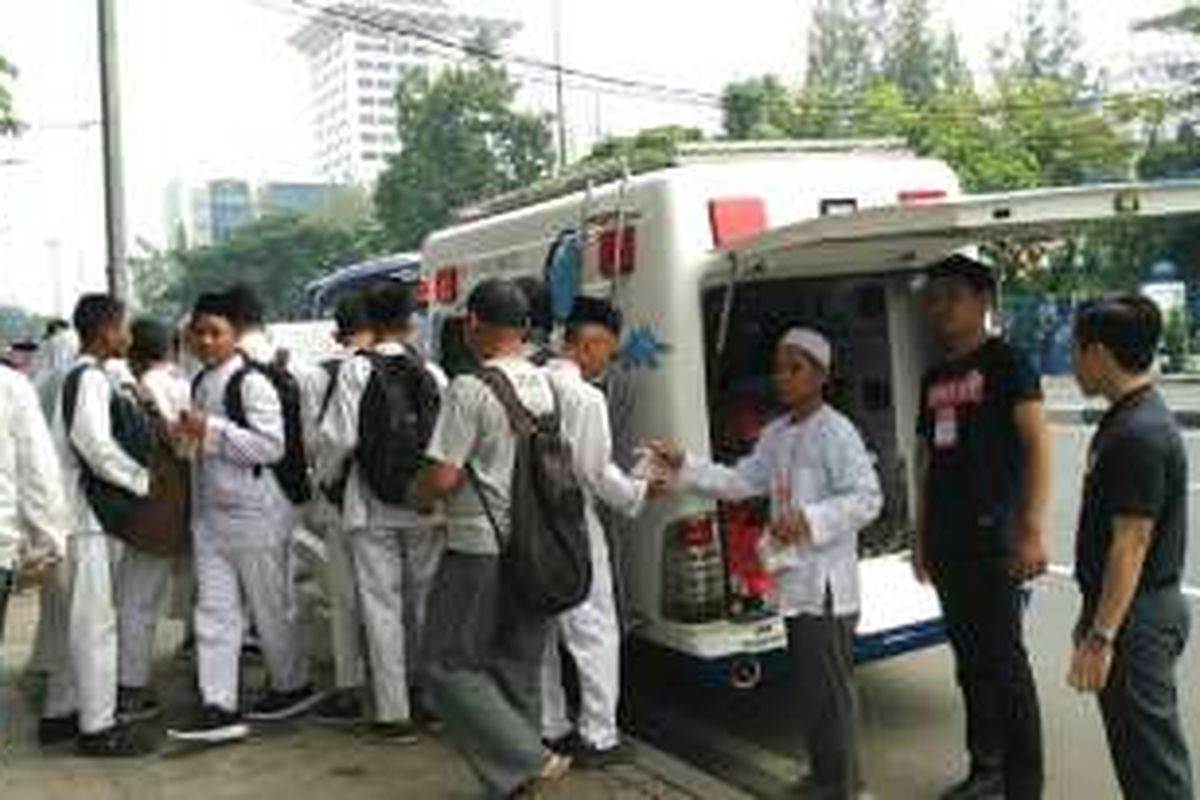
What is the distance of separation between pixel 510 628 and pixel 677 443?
3.92 feet

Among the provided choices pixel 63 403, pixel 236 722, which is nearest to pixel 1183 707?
pixel 236 722

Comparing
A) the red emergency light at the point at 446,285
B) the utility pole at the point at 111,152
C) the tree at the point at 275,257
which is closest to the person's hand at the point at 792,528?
the red emergency light at the point at 446,285

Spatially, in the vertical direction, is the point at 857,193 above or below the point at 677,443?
above

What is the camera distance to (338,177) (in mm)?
69062

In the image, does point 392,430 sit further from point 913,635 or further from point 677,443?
point 913,635

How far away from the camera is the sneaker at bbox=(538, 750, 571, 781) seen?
244 inches

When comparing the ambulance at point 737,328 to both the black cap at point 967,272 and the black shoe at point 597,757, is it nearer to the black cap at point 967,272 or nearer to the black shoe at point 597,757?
the black cap at point 967,272

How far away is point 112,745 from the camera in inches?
281

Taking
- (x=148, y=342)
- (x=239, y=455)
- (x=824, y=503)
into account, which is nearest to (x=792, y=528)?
(x=824, y=503)

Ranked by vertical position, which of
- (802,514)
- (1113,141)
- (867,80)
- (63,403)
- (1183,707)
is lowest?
(1183,707)

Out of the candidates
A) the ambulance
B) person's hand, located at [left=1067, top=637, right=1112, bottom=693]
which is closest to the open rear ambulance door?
the ambulance

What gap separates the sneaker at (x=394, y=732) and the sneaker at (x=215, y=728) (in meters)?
0.56

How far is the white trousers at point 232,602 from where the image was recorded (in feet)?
24.0

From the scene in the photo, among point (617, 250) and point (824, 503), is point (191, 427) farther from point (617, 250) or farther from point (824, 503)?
point (824, 503)
